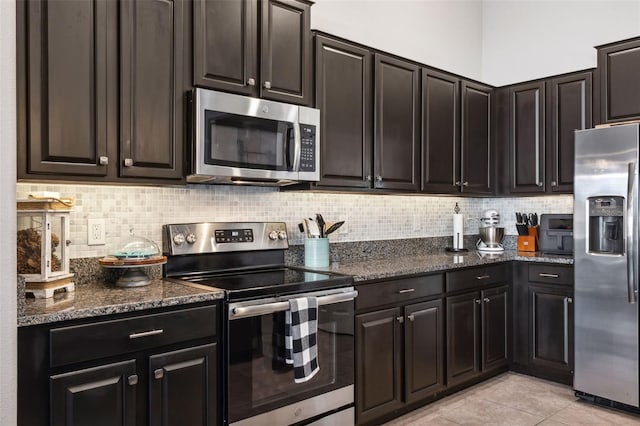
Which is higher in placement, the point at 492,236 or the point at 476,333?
the point at 492,236

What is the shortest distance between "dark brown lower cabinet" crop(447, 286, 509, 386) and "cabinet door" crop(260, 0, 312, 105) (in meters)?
1.73

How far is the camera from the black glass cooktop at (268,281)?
222 centimetres

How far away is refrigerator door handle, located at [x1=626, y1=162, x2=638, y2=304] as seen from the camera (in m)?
3.05

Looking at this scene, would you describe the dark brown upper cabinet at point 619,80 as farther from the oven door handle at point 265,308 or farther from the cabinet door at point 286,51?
the oven door handle at point 265,308

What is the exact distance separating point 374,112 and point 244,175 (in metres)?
1.15

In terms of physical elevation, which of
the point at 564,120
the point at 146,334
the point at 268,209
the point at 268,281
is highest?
the point at 564,120

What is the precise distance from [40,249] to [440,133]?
2785mm

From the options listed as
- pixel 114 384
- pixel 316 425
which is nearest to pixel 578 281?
pixel 316 425

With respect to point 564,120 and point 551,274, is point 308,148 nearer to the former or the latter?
point 551,274

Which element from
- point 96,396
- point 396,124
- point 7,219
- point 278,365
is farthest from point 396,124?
point 7,219

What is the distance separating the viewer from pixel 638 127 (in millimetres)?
3074

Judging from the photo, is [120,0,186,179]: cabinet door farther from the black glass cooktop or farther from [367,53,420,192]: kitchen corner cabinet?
[367,53,420,192]: kitchen corner cabinet

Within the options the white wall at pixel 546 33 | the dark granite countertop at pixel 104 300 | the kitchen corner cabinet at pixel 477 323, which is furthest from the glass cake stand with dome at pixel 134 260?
the white wall at pixel 546 33

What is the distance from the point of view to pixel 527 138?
13.6 feet
